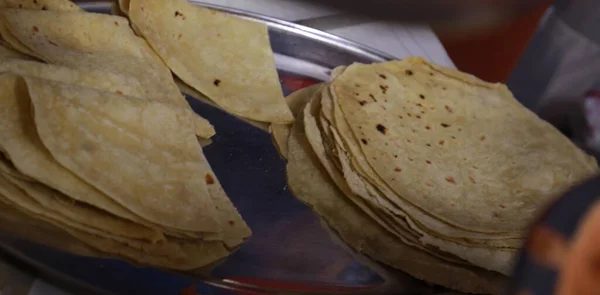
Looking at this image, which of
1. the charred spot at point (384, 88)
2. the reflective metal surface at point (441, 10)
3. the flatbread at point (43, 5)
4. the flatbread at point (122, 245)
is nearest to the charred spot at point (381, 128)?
the charred spot at point (384, 88)

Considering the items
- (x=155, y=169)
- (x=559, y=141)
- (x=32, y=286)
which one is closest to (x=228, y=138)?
(x=155, y=169)

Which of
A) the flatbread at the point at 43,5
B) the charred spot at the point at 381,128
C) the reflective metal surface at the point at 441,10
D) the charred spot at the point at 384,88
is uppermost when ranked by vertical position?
the reflective metal surface at the point at 441,10

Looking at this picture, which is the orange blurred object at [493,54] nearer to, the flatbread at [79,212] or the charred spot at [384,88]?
the charred spot at [384,88]

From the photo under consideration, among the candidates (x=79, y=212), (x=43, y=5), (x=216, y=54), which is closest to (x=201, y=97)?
(x=216, y=54)

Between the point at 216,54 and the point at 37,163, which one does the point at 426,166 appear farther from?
the point at 37,163

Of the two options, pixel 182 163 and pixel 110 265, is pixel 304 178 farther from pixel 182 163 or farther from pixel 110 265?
pixel 110 265
